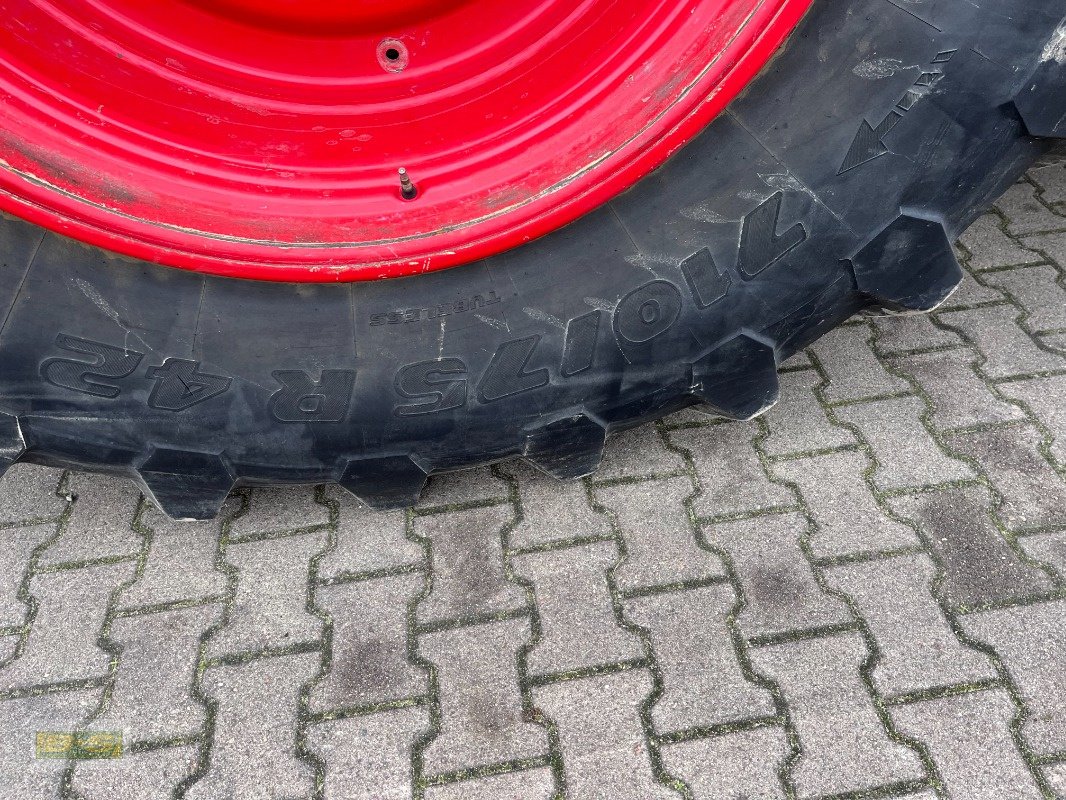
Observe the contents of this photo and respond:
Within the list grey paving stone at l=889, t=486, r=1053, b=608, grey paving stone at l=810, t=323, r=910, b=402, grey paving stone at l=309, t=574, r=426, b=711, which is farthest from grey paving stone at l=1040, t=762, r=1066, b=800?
grey paving stone at l=309, t=574, r=426, b=711

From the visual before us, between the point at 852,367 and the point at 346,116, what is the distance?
40.6 inches

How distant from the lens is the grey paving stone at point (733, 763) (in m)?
1.13

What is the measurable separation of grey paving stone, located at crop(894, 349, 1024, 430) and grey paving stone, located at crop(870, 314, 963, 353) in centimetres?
3

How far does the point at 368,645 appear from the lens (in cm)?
133

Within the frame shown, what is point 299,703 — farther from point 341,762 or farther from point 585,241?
point 585,241

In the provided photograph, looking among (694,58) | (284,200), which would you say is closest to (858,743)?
(694,58)

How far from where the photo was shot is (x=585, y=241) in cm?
121

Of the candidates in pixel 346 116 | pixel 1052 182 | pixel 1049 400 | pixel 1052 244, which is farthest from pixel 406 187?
pixel 1052 182

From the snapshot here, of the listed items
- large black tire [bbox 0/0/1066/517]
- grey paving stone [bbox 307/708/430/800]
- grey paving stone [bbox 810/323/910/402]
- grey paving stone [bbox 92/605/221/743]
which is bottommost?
grey paving stone [bbox 307/708/430/800]

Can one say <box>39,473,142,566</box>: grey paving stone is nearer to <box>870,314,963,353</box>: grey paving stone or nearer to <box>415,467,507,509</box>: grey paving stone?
<box>415,467,507,509</box>: grey paving stone

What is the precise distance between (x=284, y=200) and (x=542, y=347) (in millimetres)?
396

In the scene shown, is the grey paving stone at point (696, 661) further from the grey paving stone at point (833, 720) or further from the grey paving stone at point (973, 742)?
the grey paving stone at point (973, 742)

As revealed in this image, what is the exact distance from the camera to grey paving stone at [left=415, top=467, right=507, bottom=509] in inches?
60.4

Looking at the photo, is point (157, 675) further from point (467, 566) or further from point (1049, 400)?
point (1049, 400)
